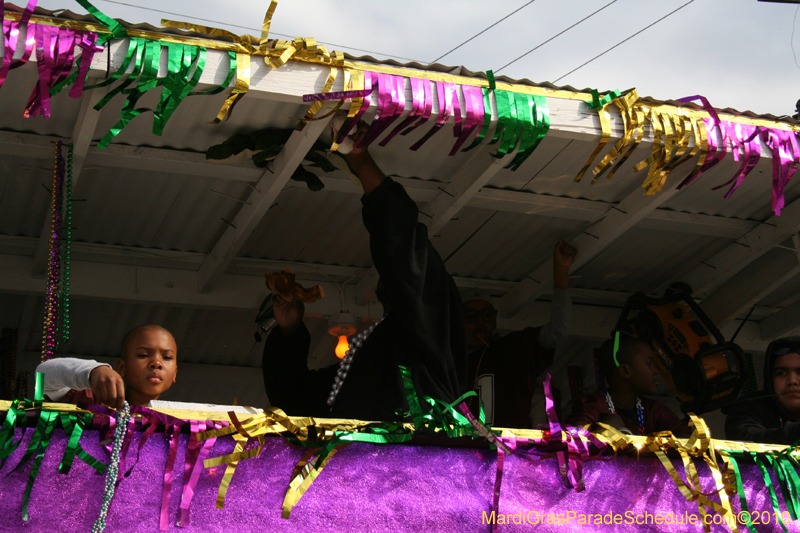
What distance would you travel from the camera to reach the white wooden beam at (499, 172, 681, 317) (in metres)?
3.57

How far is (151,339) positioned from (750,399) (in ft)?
8.05

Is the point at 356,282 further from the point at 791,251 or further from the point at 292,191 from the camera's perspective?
the point at 791,251

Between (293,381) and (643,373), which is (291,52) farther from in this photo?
(643,373)

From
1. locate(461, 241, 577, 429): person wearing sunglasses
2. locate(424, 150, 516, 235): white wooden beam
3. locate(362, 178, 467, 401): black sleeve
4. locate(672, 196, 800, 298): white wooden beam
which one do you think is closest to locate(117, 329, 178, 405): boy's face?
locate(362, 178, 467, 401): black sleeve

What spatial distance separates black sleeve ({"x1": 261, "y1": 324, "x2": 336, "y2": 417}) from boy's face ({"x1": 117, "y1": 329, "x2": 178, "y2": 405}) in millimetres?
584

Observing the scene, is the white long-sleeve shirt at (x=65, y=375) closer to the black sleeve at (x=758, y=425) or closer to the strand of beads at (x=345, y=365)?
the strand of beads at (x=345, y=365)

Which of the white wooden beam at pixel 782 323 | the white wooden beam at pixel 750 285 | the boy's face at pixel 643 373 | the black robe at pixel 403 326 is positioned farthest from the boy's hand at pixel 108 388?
the white wooden beam at pixel 782 323

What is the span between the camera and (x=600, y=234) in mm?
3889

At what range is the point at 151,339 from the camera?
2969mm

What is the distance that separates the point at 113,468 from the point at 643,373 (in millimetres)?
2728

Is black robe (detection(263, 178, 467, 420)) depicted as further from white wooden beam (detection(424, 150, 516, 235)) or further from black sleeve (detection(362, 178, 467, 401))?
white wooden beam (detection(424, 150, 516, 235))

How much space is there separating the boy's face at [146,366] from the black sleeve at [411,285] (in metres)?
0.86

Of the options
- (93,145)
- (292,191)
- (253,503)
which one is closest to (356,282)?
(292,191)

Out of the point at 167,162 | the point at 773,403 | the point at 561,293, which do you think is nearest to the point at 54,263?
the point at 167,162
